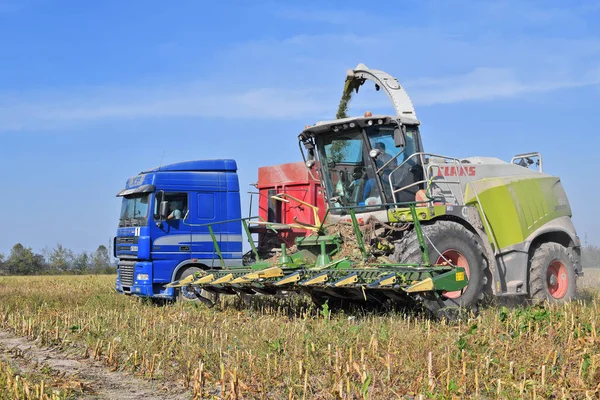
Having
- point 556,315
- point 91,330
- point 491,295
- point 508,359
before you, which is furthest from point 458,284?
point 91,330

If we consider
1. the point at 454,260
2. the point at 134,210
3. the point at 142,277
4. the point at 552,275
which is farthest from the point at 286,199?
the point at 454,260

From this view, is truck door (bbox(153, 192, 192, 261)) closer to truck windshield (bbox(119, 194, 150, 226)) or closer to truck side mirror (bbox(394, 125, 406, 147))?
truck windshield (bbox(119, 194, 150, 226))

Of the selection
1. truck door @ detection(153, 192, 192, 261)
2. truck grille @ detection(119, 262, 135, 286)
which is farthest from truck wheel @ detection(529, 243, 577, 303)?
truck grille @ detection(119, 262, 135, 286)

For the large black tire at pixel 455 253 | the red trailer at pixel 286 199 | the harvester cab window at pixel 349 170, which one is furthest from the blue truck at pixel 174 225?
the large black tire at pixel 455 253

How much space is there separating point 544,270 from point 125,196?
7.17 meters

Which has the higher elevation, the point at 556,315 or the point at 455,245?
the point at 455,245

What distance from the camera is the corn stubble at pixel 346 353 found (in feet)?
15.4

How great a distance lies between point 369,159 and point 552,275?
327 cm

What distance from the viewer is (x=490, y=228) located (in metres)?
9.30

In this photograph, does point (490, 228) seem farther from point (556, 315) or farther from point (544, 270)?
point (556, 315)

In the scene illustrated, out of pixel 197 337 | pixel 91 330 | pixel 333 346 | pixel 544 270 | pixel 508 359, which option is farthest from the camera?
pixel 544 270

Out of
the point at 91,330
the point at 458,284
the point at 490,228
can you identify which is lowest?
the point at 91,330

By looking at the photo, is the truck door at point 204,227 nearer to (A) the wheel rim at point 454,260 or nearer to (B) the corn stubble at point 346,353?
(B) the corn stubble at point 346,353

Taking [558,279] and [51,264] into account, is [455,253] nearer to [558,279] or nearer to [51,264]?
[558,279]
